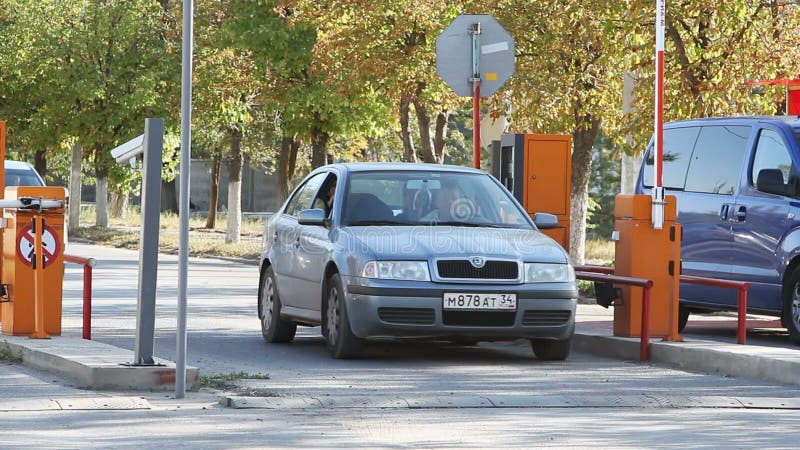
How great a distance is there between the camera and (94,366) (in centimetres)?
1115

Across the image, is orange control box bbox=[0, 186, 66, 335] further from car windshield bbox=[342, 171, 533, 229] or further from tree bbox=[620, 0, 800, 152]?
tree bbox=[620, 0, 800, 152]

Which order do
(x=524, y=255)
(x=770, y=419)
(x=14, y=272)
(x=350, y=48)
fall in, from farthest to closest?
1. (x=350, y=48)
2. (x=14, y=272)
3. (x=524, y=255)
4. (x=770, y=419)

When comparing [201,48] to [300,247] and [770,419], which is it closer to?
[300,247]

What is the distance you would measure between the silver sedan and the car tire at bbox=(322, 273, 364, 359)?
0.01m

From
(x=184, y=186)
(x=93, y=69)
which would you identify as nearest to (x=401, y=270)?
(x=184, y=186)

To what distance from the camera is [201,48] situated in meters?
42.8

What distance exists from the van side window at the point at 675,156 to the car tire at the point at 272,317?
398cm

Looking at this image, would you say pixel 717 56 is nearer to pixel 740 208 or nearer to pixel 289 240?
pixel 740 208

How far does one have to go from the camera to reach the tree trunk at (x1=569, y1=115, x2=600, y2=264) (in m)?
29.2

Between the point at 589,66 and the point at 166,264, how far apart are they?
9070 millimetres

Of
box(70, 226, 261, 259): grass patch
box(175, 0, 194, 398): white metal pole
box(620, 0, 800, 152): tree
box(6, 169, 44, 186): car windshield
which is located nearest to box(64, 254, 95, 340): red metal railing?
box(175, 0, 194, 398): white metal pole

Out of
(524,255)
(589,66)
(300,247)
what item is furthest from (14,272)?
(589,66)

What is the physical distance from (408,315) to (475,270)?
58 centimetres

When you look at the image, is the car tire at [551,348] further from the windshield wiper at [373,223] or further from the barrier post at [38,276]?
the barrier post at [38,276]
